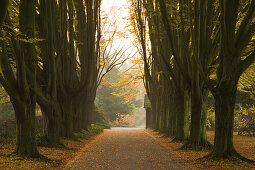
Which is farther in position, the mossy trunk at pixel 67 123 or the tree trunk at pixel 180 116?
→ the mossy trunk at pixel 67 123

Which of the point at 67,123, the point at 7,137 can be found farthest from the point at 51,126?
the point at 67,123

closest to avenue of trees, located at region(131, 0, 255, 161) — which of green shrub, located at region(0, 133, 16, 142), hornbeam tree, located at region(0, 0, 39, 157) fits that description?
hornbeam tree, located at region(0, 0, 39, 157)

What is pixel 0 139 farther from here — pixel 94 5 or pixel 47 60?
pixel 94 5

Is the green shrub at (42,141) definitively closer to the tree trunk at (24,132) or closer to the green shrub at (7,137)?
the green shrub at (7,137)

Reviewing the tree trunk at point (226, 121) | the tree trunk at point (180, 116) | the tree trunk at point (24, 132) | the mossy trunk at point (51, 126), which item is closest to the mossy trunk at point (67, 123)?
the mossy trunk at point (51, 126)

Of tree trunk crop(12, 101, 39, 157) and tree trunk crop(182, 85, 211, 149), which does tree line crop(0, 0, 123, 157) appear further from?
tree trunk crop(182, 85, 211, 149)

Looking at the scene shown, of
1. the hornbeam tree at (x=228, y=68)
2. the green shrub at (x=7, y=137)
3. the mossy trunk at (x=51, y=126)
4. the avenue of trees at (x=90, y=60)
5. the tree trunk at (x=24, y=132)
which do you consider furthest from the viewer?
the green shrub at (x=7, y=137)

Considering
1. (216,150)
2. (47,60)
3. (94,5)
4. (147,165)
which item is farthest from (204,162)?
(94,5)

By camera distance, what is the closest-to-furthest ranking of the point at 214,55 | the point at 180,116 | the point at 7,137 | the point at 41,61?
1. the point at 214,55
2. the point at 41,61
3. the point at 7,137
4. the point at 180,116

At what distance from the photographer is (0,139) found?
13484mm

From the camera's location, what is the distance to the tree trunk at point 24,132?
930 cm

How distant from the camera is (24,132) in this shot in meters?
9.42

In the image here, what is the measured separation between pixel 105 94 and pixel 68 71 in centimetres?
4196

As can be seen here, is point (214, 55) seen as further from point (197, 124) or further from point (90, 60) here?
point (90, 60)
